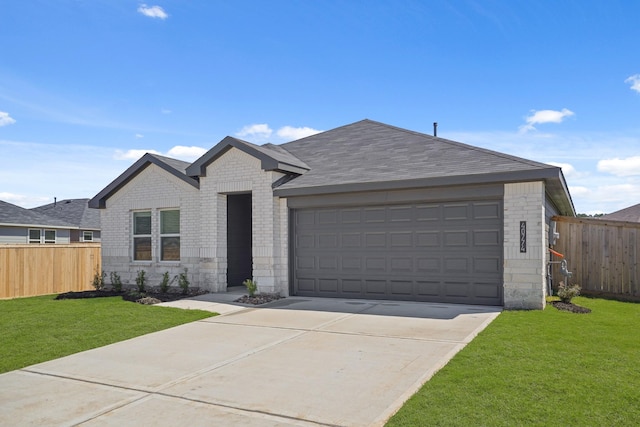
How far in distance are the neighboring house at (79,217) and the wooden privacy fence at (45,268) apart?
54.1 ft

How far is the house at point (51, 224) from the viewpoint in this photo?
88.9 ft

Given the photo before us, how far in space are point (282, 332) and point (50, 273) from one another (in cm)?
1111

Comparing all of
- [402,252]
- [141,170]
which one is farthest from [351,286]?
[141,170]

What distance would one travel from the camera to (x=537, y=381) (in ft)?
17.0

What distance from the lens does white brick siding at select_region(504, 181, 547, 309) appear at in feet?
32.2

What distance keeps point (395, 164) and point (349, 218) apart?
6.04 ft

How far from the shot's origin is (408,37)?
46.4ft

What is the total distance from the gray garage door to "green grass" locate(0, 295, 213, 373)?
3464 mm

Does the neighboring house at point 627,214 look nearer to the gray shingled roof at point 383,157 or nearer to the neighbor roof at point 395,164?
the neighbor roof at point 395,164

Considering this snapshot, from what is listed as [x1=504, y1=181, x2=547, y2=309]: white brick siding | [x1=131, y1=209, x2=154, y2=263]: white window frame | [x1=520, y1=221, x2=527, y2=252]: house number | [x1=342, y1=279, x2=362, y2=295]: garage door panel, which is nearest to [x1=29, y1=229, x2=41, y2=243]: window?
[x1=131, y1=209, x2=154, y2=263]: white window frame

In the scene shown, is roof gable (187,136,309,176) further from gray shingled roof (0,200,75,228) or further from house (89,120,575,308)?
gray shingled roof (0,200,75,228)

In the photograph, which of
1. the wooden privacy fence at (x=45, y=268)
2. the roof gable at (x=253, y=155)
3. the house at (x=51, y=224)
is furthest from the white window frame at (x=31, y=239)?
the roof gable at (x=253, y=155)

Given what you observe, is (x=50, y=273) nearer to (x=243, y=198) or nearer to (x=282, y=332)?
(x=243, y=198)

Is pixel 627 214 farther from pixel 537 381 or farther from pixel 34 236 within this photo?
pixel 34 236
